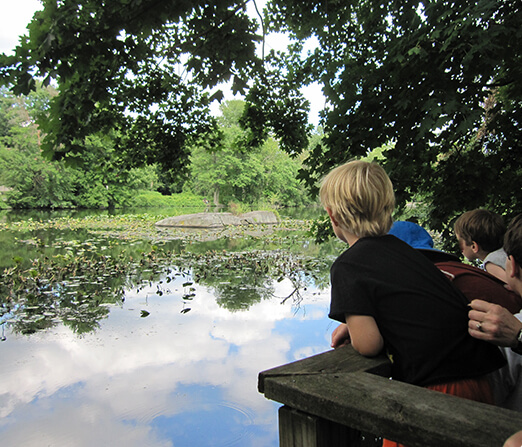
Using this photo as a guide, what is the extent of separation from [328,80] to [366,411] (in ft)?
11.9

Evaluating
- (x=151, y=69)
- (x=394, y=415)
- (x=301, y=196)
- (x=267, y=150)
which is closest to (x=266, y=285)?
(x=151, y=69)

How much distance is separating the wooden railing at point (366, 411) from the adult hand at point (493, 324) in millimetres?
287

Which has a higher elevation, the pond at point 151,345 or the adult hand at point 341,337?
Answer: the adult hand at point 341,337

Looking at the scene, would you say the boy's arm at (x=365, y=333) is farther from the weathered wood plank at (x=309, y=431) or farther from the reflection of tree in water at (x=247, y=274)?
the reflection of tree in water at (x=247, y=274)

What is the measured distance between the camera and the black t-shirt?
3.99ft

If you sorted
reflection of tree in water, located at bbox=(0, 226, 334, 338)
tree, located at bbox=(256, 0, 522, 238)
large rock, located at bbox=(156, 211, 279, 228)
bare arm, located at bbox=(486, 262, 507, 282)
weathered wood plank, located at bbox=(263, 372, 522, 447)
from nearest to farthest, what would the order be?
weathered wood plank, located at bbox=(263, 372, 522, 447), bare arm, located at bbox=(486, 262, 507, 282), tree, located at bbox=(256, 0, 522, 238), reflection of tree in water, located at bbox=(0, 226, 334, 338), large rock, located at bbox=(156, 211, 279, 228)

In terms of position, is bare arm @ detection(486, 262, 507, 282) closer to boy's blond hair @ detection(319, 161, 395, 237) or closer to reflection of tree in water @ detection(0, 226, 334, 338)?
boy's blond hair @ detection(319, 161, 395, 237)

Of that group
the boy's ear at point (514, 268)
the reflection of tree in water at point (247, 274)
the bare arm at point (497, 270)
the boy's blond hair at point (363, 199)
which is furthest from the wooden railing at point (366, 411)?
the reflection of tree in water at point (247, 274)

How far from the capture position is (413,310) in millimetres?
1221

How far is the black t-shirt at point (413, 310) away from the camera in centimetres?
122

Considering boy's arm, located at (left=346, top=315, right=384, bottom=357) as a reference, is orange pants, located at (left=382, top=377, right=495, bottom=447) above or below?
below

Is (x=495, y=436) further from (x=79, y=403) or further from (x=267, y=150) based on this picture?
(x=267, y=150)

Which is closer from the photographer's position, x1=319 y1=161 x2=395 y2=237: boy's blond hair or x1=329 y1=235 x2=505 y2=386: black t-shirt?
x1=329 y1=235 x2=505 y2=386: black t-shirt

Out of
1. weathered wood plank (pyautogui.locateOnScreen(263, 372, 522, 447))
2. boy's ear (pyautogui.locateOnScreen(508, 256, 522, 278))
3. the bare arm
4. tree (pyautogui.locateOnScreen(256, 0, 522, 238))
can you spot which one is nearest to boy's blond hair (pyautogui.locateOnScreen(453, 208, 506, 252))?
the bare arm
